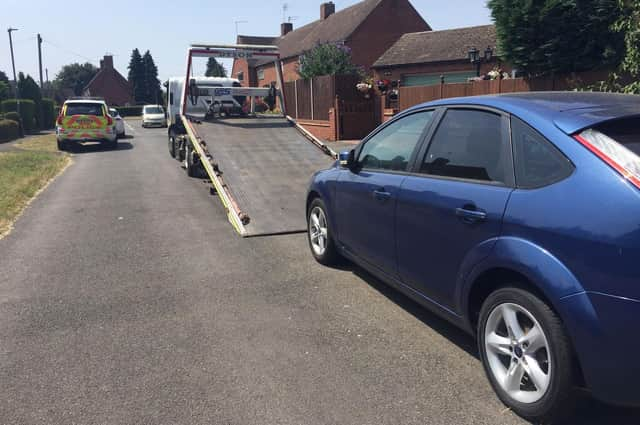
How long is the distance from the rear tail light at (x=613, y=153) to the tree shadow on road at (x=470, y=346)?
110cm

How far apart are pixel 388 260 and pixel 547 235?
5.45 ft

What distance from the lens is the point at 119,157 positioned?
60.6 feet

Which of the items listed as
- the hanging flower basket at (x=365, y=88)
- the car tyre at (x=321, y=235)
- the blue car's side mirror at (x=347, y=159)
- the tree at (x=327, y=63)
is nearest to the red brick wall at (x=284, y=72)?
the tree at (x=327, y=63)

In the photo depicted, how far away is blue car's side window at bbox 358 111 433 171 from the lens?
4.08m

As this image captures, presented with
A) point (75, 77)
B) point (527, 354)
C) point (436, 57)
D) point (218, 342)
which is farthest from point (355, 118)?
point (75, 77)

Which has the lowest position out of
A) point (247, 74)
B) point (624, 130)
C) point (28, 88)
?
point (624, 130)

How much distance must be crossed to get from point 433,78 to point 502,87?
1363 cm

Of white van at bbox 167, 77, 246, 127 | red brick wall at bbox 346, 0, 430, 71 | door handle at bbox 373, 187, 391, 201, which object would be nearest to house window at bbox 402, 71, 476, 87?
red brick wall at bbox 346, 0, 430, 71

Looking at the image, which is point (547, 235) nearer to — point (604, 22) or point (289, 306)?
point (289, 306)

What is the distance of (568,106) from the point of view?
3102mm

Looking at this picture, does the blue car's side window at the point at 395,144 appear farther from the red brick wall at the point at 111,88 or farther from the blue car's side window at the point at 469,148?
the red brick wall at the point at 111,88

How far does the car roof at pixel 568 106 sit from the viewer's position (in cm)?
282

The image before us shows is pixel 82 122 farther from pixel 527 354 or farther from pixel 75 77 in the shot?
pixel 75 77

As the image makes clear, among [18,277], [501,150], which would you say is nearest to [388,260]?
[501,150]
